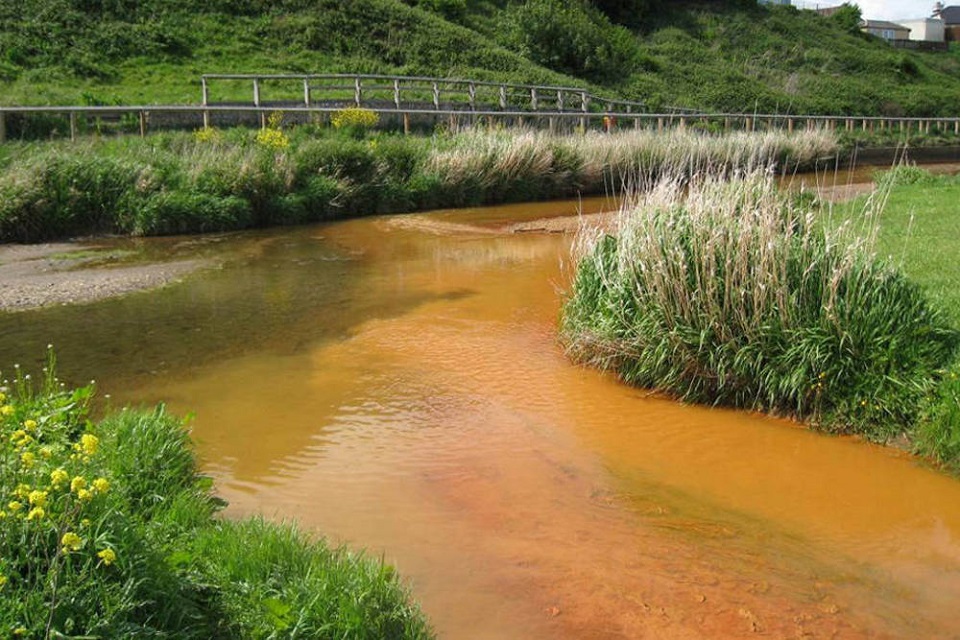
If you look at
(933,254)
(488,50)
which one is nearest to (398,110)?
(488,50)

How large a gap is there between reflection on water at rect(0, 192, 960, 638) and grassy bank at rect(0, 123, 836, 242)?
523cm

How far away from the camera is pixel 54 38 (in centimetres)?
3253

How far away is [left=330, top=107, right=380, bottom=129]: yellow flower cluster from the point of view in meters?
24.4

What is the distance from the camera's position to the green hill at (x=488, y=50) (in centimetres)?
3212

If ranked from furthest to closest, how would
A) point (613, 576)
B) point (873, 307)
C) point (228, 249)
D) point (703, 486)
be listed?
1. point (228, 249)
2. point (873, 307)
3. point (703, 486)
4. point (613, 576)

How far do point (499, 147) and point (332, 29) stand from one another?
66.7 feet

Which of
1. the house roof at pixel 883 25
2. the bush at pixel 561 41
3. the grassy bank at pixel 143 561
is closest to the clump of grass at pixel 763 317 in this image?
the grassy bank at pixel 143 561

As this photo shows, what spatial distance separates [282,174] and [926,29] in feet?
359

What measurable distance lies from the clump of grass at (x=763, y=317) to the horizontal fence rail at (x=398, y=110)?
15313 millimetres

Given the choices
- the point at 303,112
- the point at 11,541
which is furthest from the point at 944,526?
the point at 303,112

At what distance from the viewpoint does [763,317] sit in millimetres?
8227

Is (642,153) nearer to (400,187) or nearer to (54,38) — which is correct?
(400,187)

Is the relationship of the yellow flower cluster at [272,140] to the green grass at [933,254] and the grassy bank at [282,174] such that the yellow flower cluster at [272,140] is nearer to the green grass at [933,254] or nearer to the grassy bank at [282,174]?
the grassy bank at [282,174]

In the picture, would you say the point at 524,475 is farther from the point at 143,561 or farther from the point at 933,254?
the point at 933,254
